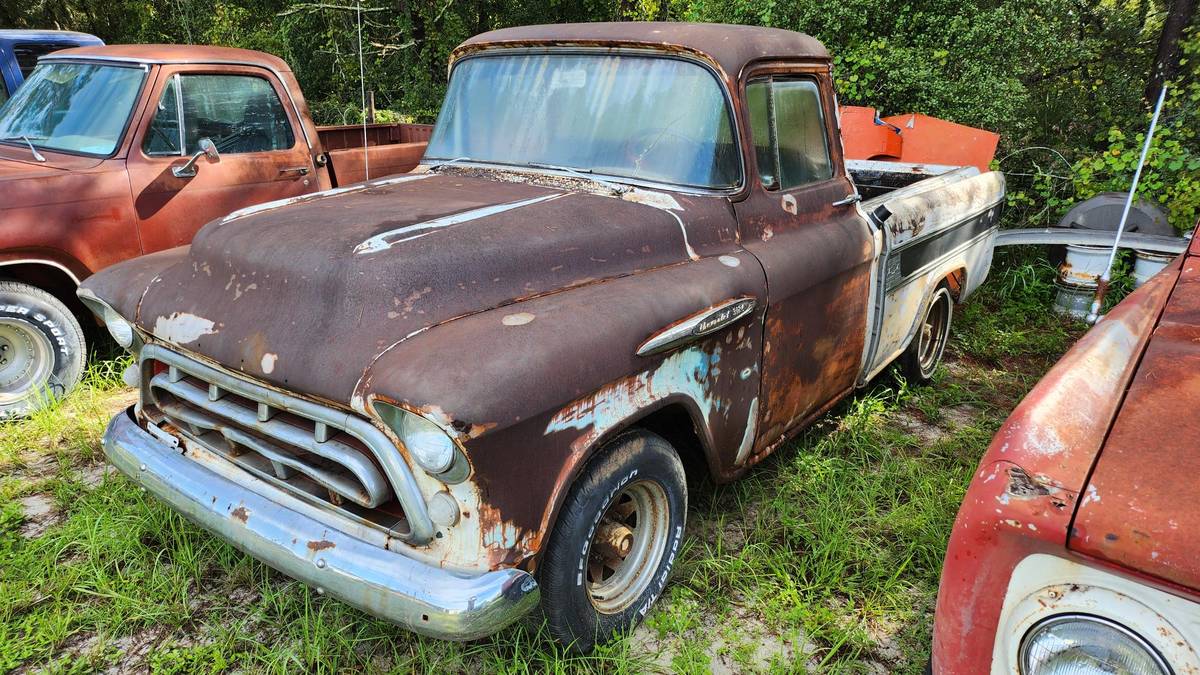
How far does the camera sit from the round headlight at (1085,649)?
1210mm

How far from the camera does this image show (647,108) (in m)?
2.88

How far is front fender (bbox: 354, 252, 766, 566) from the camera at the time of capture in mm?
1812

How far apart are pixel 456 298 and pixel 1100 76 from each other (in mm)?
9346

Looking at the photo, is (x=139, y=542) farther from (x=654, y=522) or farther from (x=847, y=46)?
(x=847, y=46)

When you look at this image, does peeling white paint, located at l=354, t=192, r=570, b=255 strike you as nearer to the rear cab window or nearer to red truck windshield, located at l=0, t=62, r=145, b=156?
red truck windshield, located at l=0, t=62, r=145, b=156

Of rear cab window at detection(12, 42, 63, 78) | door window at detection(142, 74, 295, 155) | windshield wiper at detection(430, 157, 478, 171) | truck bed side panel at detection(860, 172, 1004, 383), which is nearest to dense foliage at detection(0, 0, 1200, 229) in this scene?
truck bed side panel at detection(860, 172, 1004, 383)

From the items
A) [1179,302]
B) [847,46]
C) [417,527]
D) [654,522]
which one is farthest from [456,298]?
[847,46]

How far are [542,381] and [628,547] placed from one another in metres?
0.84

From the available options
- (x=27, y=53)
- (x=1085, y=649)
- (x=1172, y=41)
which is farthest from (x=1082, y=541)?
(x=1172, y=41)

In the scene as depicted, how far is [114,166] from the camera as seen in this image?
4062mm

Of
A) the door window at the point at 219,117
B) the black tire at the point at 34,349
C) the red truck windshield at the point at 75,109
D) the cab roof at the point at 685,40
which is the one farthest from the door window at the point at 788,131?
the black tire at the point at 34,349

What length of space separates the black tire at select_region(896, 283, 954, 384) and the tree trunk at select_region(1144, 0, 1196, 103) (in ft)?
16.0

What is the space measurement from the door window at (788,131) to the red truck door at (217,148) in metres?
3.07

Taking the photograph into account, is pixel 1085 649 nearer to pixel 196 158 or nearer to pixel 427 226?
pixel 427 226
